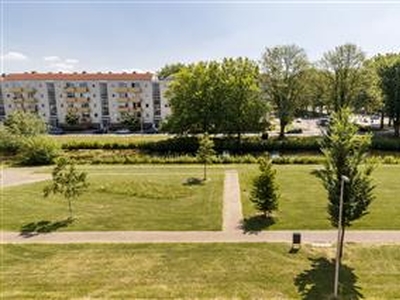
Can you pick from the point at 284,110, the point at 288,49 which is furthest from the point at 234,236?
the point at 288,49

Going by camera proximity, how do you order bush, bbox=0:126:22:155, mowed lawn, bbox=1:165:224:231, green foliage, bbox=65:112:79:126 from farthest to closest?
green foliage, bbox=65:112:79:126
bush, bbox=0:126:22:155
mowed lawn, bbox=1:165:224:231

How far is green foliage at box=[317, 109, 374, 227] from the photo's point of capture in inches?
731

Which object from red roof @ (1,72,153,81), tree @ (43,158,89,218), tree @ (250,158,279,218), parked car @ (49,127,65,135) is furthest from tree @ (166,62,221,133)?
parked car @ (49,127,65,135)

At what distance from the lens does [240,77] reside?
196 feet

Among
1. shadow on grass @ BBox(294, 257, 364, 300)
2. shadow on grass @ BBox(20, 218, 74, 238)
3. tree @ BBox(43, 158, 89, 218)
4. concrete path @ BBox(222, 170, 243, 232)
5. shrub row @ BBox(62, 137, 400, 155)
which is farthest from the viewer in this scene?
shrub row @ BBox(62, 137, 400, 155)

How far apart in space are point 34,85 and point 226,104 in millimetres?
58805

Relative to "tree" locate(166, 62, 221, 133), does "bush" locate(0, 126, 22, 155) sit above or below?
below

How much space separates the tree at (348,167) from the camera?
1858 cm

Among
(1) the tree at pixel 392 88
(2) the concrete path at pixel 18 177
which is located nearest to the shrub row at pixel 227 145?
(1) the tree at pixel 392 88

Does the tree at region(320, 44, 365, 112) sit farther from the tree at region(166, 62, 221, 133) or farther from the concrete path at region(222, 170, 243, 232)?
the concrete path at region(222, 170, 243, 232)

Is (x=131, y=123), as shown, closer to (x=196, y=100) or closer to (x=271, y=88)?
(x=196, y=100)

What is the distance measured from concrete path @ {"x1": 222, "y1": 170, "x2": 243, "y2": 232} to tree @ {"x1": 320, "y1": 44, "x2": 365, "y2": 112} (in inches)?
1357

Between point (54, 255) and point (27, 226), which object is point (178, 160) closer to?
point (27, 226)

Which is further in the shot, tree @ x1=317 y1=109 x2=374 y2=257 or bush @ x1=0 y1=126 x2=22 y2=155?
bush @ x1=0 y1=126 x2=22 y2=155
